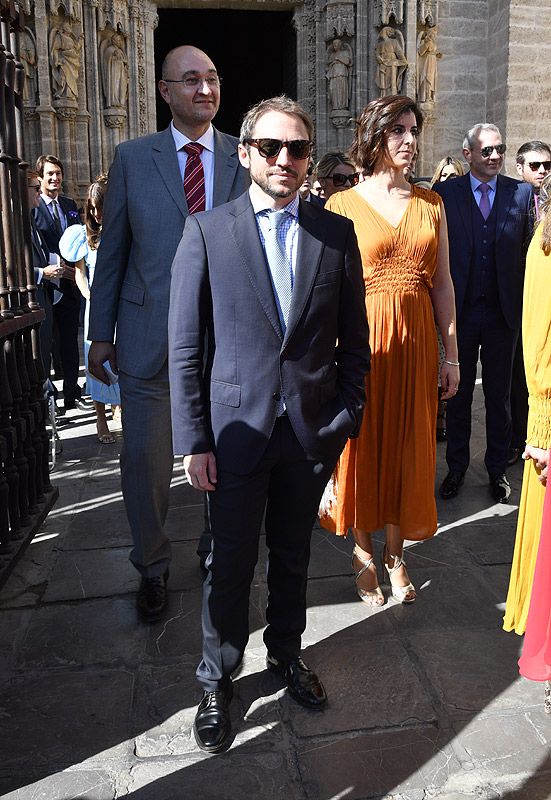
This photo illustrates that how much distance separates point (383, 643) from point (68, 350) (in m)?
5.23

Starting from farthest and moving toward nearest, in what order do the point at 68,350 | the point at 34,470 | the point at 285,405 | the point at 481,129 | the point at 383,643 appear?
the point at 68,350 < the point at 481,129 < the point at 34,470 < the point at 383,643 < the point at 285,405

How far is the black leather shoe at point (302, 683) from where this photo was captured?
2875 mm

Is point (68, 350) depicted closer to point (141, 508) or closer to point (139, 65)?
point (141, 508)

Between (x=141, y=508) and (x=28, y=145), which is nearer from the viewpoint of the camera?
(x=141, y=508)

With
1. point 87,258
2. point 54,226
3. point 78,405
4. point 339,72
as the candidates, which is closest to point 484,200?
point 87,258

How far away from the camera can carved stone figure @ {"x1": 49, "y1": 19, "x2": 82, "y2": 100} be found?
11352mm

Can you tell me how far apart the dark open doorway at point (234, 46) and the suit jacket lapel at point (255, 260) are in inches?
642

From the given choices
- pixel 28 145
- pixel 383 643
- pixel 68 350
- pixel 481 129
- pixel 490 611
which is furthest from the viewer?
pixel 28 145

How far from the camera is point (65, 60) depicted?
11438 mm

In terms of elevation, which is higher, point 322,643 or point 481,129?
point 481,129

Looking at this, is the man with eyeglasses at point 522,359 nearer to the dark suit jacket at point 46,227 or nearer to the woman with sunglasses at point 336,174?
the woman with sunglasses at point 336,174

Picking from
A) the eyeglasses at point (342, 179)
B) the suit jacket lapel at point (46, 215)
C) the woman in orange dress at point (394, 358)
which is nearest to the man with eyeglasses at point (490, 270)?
the eyeglasses at point (342, 179)

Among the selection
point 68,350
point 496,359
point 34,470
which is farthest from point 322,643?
point 68,350

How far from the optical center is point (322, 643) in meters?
3.34
